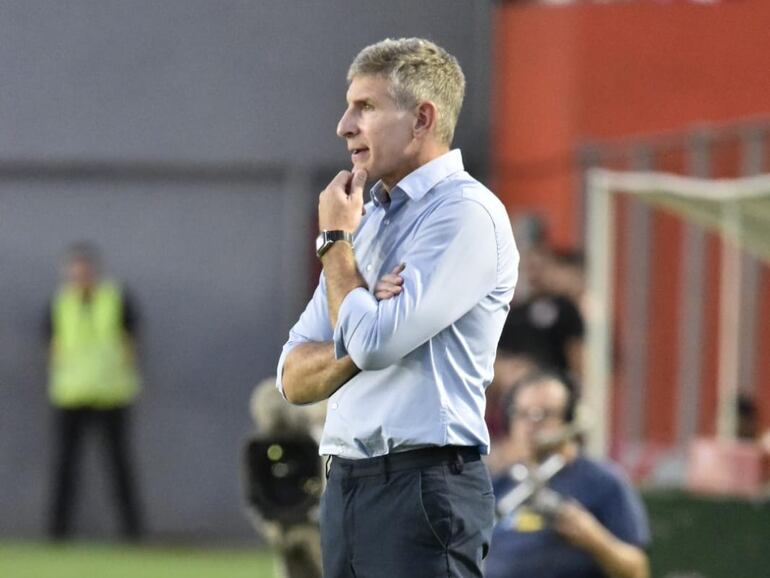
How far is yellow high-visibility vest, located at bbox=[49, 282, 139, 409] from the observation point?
11.1m

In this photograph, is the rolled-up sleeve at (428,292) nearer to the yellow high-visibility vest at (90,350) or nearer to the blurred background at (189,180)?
the blurred background at (189,180)

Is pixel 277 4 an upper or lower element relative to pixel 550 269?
upper

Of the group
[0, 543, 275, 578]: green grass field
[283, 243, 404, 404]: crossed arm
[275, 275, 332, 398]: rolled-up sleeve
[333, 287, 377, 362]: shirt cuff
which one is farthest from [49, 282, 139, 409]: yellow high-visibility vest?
[333, 287, 377, 362]: shirt cuff

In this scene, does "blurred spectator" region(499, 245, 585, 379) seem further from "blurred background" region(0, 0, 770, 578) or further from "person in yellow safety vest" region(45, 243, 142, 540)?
"person in yellow safety vest" region(45, 243, 142, 540)

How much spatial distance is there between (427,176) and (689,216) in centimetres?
381

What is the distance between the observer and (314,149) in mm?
11625

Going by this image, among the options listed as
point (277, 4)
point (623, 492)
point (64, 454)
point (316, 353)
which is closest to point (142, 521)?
point (64, 454)

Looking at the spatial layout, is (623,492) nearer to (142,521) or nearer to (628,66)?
(628,66)

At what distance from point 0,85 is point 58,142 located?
0.50 m

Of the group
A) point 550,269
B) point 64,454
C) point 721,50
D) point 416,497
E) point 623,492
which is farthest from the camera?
point 64,454

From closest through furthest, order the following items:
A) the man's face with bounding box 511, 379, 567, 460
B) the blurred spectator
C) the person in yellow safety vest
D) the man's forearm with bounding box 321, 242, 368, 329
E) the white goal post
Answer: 1. the man's forearm with bounding box 321, 242, 368, 329
2. the man's face with bounding box 511, 379, 567, 460
3. the white goal post
4. the blurred spectator
5. the person in yellow safety vest

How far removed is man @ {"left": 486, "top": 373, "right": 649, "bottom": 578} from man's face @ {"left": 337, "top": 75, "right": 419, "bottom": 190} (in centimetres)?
222

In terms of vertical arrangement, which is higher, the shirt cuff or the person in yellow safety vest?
the shirt cuff

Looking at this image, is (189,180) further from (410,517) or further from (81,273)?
(410,517)
